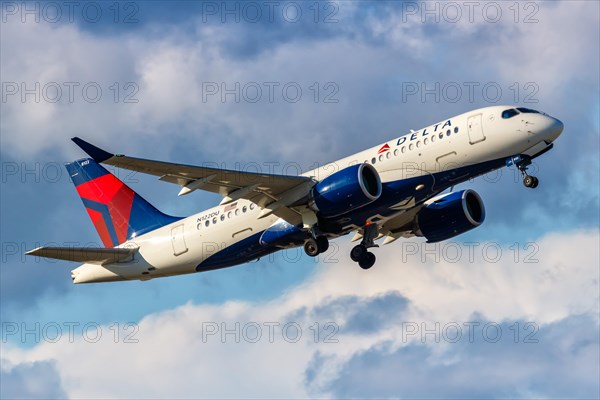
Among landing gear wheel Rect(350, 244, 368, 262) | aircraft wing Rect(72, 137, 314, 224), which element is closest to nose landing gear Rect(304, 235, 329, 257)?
aircraft wing Rect(72, 137, 314, 224)

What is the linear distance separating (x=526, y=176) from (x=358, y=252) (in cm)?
1099

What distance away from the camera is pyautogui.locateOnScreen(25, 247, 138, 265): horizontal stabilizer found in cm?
5500

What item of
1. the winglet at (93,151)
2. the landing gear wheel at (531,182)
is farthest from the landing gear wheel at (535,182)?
the winglet at (93,151)

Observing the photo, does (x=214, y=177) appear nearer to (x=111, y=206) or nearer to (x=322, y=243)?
(x=322, y=243)

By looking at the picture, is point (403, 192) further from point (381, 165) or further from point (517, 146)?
point (517, 146)

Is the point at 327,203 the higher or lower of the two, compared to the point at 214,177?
lower

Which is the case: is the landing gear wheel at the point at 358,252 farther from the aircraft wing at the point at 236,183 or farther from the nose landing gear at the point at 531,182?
the nose landing gear at the point at 531,182

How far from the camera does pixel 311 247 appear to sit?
5525 centimetres

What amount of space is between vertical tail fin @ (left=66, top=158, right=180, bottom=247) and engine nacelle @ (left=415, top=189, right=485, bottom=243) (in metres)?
13.3

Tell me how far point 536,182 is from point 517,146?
181 centimetres

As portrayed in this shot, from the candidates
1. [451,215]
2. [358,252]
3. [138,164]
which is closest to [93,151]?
[138,164]

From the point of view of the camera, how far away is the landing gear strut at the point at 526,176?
5119cm

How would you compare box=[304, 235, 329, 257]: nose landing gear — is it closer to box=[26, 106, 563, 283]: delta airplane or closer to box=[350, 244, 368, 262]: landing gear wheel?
box=[26, 106, 563, 283]: delta airplane

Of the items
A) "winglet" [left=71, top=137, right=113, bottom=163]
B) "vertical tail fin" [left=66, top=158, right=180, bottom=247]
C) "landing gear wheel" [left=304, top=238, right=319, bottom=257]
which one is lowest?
"landing gear wheel" [left=304, top=238, right=319, bottom=257]
